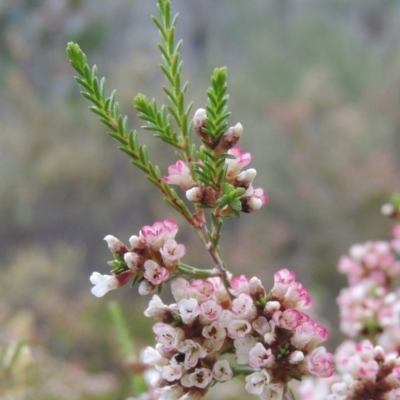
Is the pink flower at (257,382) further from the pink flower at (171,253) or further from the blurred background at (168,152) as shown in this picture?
the blurred background at (168,152)

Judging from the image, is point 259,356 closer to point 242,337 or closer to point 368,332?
point 242,337

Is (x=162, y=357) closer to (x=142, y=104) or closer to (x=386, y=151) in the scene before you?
(x=142, y=104)

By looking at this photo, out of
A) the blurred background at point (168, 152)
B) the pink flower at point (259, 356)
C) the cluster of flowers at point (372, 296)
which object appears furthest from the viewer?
the blurred background at point (168, 152)

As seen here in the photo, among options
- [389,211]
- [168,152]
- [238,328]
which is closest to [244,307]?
[238,328]

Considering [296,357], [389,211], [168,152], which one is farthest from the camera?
[168,152]

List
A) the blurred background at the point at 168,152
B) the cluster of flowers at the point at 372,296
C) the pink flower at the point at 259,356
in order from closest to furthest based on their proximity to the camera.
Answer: the pink flower at the point at 259,356, the cluster of flowers at the point at 372,296, the blurred background at the point at 168,152

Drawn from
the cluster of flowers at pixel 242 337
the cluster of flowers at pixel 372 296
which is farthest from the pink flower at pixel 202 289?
the cluster of flowers at pixel 372 296

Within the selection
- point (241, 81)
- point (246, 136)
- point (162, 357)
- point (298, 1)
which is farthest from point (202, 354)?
point (298, 1)
